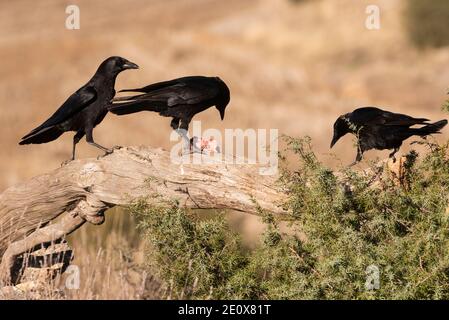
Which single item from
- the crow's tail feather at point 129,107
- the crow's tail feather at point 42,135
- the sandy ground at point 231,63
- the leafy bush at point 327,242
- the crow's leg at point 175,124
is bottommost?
the leafy bush at point 327,242

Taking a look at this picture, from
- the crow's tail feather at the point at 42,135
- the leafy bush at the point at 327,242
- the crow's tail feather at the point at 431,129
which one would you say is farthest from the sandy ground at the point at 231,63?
the leafy bush at the point at 327,242

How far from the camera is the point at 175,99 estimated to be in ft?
31.4

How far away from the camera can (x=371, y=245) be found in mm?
8211

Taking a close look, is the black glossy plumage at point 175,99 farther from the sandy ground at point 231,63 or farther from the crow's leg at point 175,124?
the sandy ground at point 231,63

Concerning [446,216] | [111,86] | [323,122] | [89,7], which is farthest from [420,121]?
[89,7]

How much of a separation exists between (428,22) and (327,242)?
130ft

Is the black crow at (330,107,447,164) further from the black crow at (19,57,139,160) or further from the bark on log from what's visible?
the black crow at (19,57,139,160)

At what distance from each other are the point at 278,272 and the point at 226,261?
0.48 metres

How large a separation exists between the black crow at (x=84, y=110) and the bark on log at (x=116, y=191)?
22.3 inches

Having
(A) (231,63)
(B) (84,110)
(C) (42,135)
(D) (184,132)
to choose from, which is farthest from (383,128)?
(A) (231,63)

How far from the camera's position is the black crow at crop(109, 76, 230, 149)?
31.0 feet

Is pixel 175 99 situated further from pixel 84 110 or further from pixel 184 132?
pixel 84 110

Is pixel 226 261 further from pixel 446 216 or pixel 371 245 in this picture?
pixel 446 216

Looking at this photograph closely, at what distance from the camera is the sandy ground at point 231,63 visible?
2634 cm
